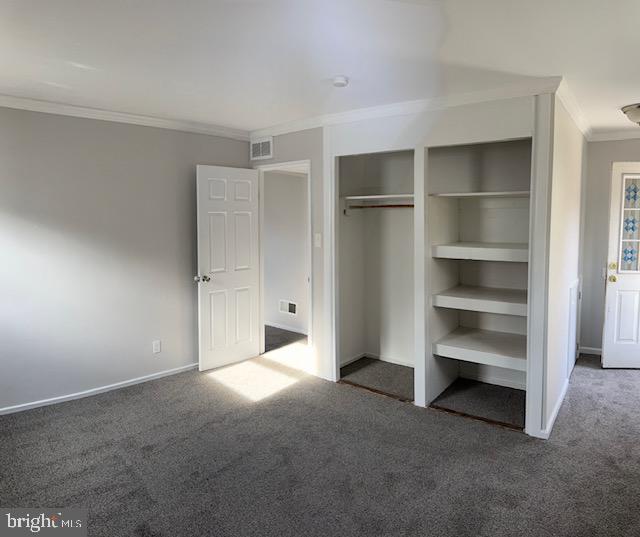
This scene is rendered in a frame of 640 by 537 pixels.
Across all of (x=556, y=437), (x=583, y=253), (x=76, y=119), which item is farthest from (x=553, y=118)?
(x=76, y=119)

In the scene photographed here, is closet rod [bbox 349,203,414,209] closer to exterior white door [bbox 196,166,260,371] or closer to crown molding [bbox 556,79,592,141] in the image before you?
exterior white door [bbox 196,166,260,371]

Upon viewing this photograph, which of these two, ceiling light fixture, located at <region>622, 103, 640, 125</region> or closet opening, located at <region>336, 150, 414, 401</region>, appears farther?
closet opening, located at <region>336, 150, 414, 401</region>

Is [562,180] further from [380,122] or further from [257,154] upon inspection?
[257,154]

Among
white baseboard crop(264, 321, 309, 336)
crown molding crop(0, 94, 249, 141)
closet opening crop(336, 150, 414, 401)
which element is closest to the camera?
crown molding crop(0, 94, 249, 141)

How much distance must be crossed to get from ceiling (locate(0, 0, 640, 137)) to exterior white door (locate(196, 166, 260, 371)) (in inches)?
42.0

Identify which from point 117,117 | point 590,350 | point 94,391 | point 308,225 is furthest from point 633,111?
A: point 94,391

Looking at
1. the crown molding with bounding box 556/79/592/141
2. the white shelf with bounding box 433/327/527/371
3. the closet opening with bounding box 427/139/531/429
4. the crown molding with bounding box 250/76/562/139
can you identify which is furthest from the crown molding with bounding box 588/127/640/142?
the white shelf with bounding box 433/327/527/371

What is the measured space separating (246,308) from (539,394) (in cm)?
292

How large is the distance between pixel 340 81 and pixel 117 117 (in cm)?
210

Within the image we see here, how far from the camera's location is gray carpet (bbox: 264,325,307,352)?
5569mm

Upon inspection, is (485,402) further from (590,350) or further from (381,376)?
(590,350)

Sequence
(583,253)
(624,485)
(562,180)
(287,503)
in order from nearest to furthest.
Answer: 1. (287,503)
2. (624,485)
3. (562,180)
4. (583,253)

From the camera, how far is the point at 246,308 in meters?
5.00

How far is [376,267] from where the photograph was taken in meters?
4.99
